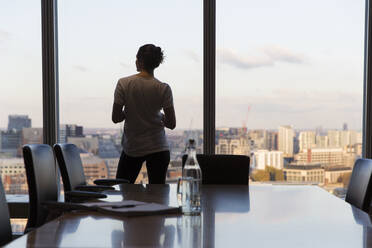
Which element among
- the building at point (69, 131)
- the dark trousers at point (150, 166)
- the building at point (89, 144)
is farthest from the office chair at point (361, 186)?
the building at point (69, 131)

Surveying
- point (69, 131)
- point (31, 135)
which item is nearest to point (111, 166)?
point (69, 131)

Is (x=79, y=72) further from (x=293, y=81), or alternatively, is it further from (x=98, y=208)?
(x=98, y=208)

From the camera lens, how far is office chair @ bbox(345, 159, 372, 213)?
2439 mm

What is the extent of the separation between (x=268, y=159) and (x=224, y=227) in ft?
10.3

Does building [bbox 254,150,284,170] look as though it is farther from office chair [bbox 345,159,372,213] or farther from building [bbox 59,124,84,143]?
office chair [bbox 345,159,372,213]

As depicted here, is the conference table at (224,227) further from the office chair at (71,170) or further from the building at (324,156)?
the building at (324,156)

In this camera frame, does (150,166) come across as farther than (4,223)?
Yes

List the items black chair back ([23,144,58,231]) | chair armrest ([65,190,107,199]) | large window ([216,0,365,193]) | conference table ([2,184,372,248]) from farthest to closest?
large window ([216,0,365,193]) → black chair back ([23,144,58,231]) → chair armrest ([65,190,107,199]) → conference table ([2,184,372,248])

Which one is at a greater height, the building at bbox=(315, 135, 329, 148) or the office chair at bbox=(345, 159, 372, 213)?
the building at bbox=(315, 135, 329, 148)

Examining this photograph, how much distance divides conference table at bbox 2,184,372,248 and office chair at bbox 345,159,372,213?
0.33m

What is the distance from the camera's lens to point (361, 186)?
2529mm

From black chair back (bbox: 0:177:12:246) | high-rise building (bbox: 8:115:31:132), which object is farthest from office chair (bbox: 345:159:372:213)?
high-rise building (bbox: 8:115:31:132)

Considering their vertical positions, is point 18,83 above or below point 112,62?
below

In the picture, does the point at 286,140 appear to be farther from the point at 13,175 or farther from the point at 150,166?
the point at 13,175
